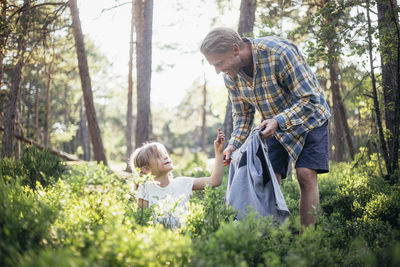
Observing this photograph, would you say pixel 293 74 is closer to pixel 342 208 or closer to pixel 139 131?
pixel 342 208

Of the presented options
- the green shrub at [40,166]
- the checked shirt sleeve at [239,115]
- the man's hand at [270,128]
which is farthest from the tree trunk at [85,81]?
the man's hand at [270,128]

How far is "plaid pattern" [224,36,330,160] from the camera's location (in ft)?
8.98

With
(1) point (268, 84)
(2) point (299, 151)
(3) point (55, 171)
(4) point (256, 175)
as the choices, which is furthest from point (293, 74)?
(3) point (55, 171)

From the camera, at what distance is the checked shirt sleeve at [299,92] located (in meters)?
2.70

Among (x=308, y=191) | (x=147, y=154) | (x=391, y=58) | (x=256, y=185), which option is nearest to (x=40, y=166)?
(x=147, y=154)

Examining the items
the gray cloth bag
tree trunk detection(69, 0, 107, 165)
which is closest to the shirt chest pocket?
the gray cloth bag

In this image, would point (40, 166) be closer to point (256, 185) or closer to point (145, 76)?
point (256, 185)

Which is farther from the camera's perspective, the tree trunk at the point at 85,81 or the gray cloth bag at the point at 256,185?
the tree trunk at the point at 85,81

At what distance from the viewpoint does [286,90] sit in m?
3.03

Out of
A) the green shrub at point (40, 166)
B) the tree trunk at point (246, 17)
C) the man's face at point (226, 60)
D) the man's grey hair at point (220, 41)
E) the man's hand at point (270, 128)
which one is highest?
the tree trunk at point (246, 17)

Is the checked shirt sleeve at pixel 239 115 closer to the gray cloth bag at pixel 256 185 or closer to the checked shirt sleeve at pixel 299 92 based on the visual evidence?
the gray cloth bag at pixel 256 185

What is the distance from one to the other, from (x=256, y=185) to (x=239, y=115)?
92 cm

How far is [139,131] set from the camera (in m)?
9.13

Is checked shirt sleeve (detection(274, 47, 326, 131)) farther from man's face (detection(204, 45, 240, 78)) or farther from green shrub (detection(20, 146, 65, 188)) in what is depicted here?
green shrub (detection(20, 146, 65, 188))
